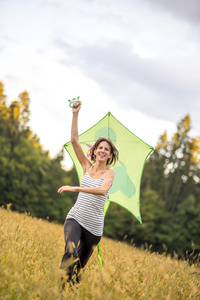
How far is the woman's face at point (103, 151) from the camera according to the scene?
4113 millimetres

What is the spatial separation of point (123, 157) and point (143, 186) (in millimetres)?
35791

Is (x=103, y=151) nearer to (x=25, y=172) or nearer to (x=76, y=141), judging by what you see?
(x=76, y=141)

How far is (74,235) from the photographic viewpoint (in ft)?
11.5

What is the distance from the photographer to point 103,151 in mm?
4125

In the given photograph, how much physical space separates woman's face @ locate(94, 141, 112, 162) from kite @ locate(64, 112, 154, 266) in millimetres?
2076

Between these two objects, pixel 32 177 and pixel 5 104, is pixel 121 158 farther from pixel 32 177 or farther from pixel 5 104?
pixel 32 177

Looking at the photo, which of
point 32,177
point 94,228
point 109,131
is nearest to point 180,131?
point 32,177

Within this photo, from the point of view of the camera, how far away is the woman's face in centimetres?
411

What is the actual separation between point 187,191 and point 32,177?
1845 centimetres

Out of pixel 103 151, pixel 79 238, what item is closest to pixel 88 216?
pixel 79 238

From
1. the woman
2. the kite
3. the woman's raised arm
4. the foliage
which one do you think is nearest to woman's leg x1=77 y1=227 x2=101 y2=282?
the woman

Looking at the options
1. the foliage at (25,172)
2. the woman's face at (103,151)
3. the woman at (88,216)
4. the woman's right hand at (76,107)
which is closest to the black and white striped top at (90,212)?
the woman at (88,216)

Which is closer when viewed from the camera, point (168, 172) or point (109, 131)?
point (109, 131)

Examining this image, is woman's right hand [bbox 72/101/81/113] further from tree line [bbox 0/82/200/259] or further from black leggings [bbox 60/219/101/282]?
tree line [bbox 0/82/200/259]
